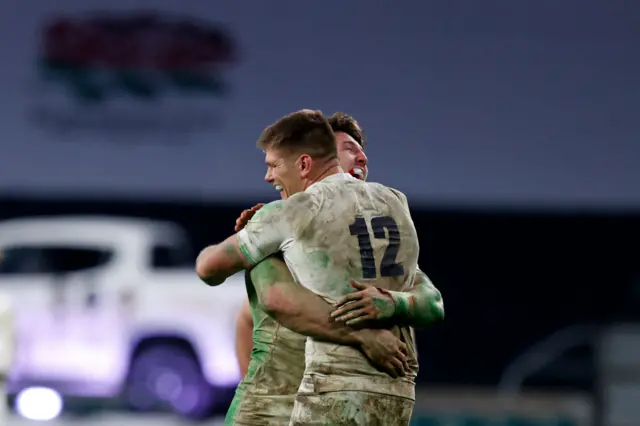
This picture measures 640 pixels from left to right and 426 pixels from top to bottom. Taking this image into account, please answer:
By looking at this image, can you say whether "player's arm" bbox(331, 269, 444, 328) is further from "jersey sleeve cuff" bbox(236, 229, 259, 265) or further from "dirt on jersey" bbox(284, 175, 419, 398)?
"jersey sleeve cuff" bbox(236, 229, 259, 265)

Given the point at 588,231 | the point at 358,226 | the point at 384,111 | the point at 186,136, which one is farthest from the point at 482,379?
the point at 358,226

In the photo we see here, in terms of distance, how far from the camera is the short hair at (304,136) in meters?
3.86

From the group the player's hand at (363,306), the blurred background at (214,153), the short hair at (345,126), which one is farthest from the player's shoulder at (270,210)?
the blurred background at (214,153)

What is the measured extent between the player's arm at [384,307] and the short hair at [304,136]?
0.42 meters

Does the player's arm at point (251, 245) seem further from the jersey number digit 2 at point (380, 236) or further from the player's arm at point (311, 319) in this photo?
the jersey number digit 2 at point (380, 236)

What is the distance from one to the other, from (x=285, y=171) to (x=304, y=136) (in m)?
0.11

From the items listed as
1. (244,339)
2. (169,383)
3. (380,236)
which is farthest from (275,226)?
(169,383)

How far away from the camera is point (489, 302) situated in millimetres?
13039

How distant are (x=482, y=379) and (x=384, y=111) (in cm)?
275

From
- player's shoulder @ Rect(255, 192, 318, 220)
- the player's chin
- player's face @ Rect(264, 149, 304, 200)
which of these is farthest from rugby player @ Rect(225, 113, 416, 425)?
the player's chin

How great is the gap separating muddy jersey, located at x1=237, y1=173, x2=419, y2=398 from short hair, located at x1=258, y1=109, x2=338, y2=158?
0.14 m

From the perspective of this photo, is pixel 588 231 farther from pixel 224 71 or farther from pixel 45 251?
pixel 45 251

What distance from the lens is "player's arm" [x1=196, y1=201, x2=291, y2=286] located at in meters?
3.71

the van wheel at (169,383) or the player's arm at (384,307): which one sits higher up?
the van wheel at (169,383)
